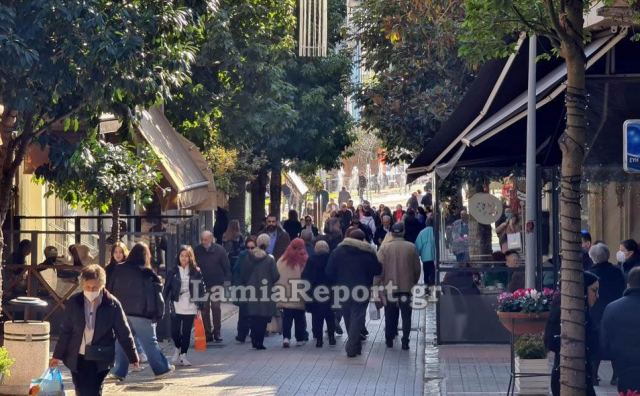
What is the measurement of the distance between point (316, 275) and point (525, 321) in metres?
6.29

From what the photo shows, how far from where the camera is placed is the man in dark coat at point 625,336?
898cm

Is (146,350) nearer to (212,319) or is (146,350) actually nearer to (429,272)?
(212,319)

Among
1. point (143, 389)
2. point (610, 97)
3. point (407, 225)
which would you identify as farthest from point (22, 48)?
point (407, 225)

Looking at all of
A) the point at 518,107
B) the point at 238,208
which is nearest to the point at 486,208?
the point at 518,107

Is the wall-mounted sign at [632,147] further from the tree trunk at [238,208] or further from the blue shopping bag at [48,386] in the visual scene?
the tree trunk at [238,208]

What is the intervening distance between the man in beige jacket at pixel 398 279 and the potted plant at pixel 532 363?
5.52m

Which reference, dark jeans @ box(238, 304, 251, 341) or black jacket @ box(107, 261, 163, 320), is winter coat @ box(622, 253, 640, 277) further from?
dark jeans @ box(238, 304, 251, 341)

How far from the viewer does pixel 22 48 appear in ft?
36.4

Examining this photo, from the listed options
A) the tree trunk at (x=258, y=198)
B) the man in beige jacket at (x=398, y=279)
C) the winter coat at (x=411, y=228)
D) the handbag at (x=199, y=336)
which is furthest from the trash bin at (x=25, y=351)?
the tree trunk at (x=258, y=198)

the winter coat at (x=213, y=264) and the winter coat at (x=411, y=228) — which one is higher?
the winter coat at (x=411, y=228)

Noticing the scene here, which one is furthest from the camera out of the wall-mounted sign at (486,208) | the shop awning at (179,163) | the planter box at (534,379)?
the shop awning at (179,163)

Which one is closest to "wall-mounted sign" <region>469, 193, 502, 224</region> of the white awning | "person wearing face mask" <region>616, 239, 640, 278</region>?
the white awning

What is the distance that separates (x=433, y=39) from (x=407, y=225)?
9554mm

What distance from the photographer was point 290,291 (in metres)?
17.8
